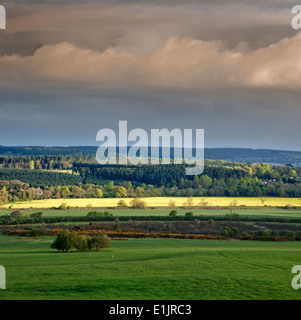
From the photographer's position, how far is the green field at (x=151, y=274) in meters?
32.7

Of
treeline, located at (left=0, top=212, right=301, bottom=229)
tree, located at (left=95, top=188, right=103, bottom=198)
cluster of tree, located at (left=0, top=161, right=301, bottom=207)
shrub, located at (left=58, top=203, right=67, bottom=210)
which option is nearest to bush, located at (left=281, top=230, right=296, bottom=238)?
treeline, located at (left=0, top=212, right=301, bottom=229)

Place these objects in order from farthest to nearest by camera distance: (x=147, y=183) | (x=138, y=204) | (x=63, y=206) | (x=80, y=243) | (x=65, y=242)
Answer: (x=147, y=183), (x=138, y=204), (x=63, y=206), (x=80, y=243), (x=65, y=242)

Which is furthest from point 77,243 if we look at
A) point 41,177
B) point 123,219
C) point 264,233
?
point 41,177

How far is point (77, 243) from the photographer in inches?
2253

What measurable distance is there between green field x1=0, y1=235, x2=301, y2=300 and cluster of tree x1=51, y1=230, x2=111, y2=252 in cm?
113

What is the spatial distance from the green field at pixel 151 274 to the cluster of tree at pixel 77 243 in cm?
113

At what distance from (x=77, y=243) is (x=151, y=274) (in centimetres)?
1999

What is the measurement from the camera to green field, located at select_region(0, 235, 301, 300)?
32.7 m

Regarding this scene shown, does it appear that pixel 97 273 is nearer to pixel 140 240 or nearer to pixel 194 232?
pixel 140 240

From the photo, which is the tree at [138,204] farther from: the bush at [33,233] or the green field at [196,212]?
the bush at [33,233]

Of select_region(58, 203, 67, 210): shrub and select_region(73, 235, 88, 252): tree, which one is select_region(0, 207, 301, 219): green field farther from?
select_region(73, 235, 88, 252): tree

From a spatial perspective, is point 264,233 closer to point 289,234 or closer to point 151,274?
point 289,234

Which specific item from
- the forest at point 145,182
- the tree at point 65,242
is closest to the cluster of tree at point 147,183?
the forest at point 145,182

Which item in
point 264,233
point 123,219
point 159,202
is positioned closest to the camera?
point 264,233
